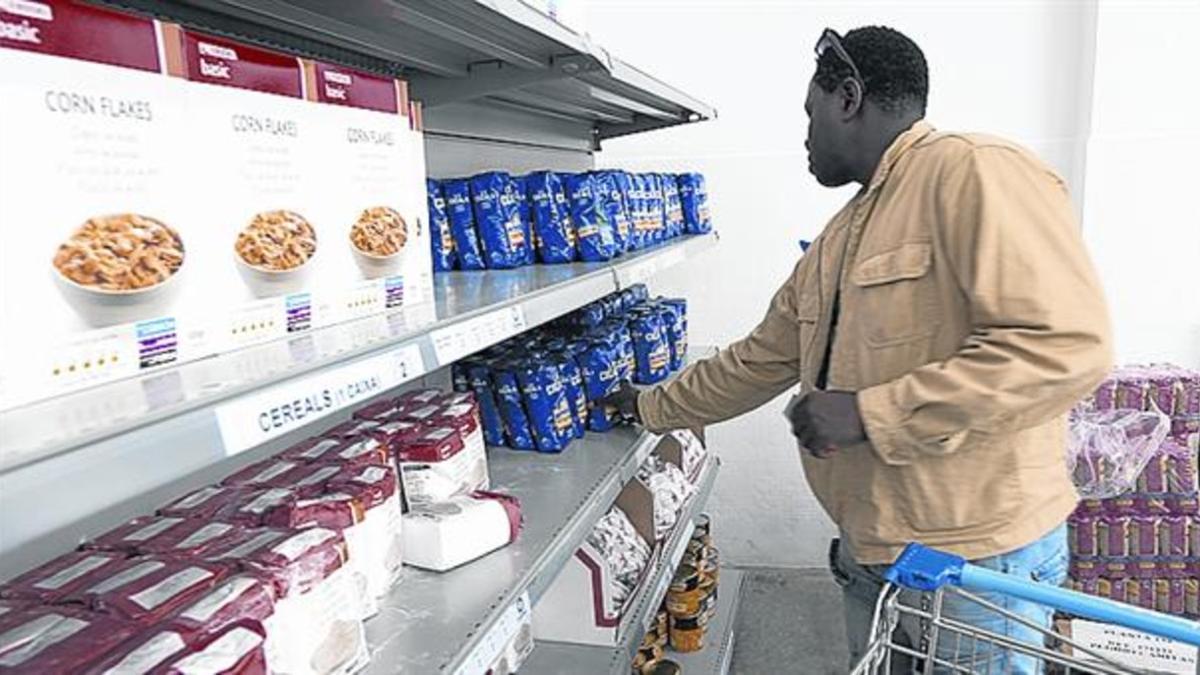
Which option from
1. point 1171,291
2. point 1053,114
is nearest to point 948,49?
point 1053,114

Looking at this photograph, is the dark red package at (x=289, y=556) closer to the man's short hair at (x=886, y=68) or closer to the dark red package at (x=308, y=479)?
the dark red package at (x=308, y=479)

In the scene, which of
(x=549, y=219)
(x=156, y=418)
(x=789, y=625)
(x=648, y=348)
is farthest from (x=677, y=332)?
(x=156, y=418)

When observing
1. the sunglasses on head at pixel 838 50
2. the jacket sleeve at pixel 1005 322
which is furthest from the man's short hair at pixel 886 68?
the jacket sleeve at pixel 1005 322

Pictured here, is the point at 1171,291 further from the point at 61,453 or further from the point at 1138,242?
the point at 61,453

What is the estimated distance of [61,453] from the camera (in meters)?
0.62

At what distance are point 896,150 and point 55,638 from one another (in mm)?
1543

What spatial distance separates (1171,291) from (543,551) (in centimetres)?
327

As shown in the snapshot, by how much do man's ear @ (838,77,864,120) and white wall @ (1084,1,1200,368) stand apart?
233cm

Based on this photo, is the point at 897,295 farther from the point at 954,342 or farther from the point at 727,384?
the point at 727,384

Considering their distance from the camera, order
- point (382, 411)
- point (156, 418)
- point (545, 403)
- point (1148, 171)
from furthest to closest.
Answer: point (1148, 171) → point (545, 403) → point (382, 411) → point (156, 418)

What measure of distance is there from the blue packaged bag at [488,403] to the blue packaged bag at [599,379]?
0.91 feet

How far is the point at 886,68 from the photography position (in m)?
1.79

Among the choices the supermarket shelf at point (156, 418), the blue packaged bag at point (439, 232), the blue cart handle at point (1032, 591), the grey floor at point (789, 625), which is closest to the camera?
the supermarket shelf at point (156, 418)

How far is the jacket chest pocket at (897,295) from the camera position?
1672 mm
